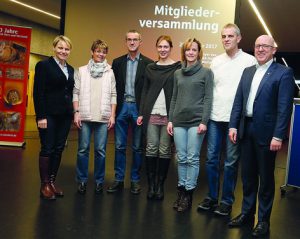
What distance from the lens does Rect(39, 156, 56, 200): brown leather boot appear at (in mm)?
3178

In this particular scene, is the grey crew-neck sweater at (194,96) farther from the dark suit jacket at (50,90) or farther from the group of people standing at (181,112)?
the dark suit jacket at (50,90)

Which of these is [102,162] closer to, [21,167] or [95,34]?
[21,167]

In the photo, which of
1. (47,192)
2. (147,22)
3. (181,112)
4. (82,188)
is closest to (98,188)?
(82,188)

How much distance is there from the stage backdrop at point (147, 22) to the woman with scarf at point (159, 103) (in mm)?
2091

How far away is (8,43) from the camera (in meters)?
5.73

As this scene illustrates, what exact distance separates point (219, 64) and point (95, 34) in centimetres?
309

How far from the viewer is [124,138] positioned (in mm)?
3535

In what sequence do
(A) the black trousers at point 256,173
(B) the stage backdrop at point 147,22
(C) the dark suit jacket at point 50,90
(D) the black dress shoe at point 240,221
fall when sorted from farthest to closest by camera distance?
(B) the stage backdrop at point 147,22, (C) the dark suit jacket at point 50,90, (D) the black dress shoe at point 240,221, (A) the black trousers at point 256,173

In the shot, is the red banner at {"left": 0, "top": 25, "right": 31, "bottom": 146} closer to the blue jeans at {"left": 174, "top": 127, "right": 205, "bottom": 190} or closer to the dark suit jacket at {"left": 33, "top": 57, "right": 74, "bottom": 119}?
the dark suit jacket at {"left": 33, "top": 57, "right": 74, "bottom": 119}

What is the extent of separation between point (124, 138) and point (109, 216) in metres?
0.90

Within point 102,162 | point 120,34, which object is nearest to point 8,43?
point 120,34

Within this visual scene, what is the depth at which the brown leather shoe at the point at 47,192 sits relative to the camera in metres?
3.18

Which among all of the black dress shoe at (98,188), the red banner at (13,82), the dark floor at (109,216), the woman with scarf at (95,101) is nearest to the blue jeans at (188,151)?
the dark floor at (109,216)

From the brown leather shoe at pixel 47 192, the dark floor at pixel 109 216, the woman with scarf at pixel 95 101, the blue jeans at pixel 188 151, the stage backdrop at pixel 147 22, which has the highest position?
the stage backdrop at pixel 147 22
